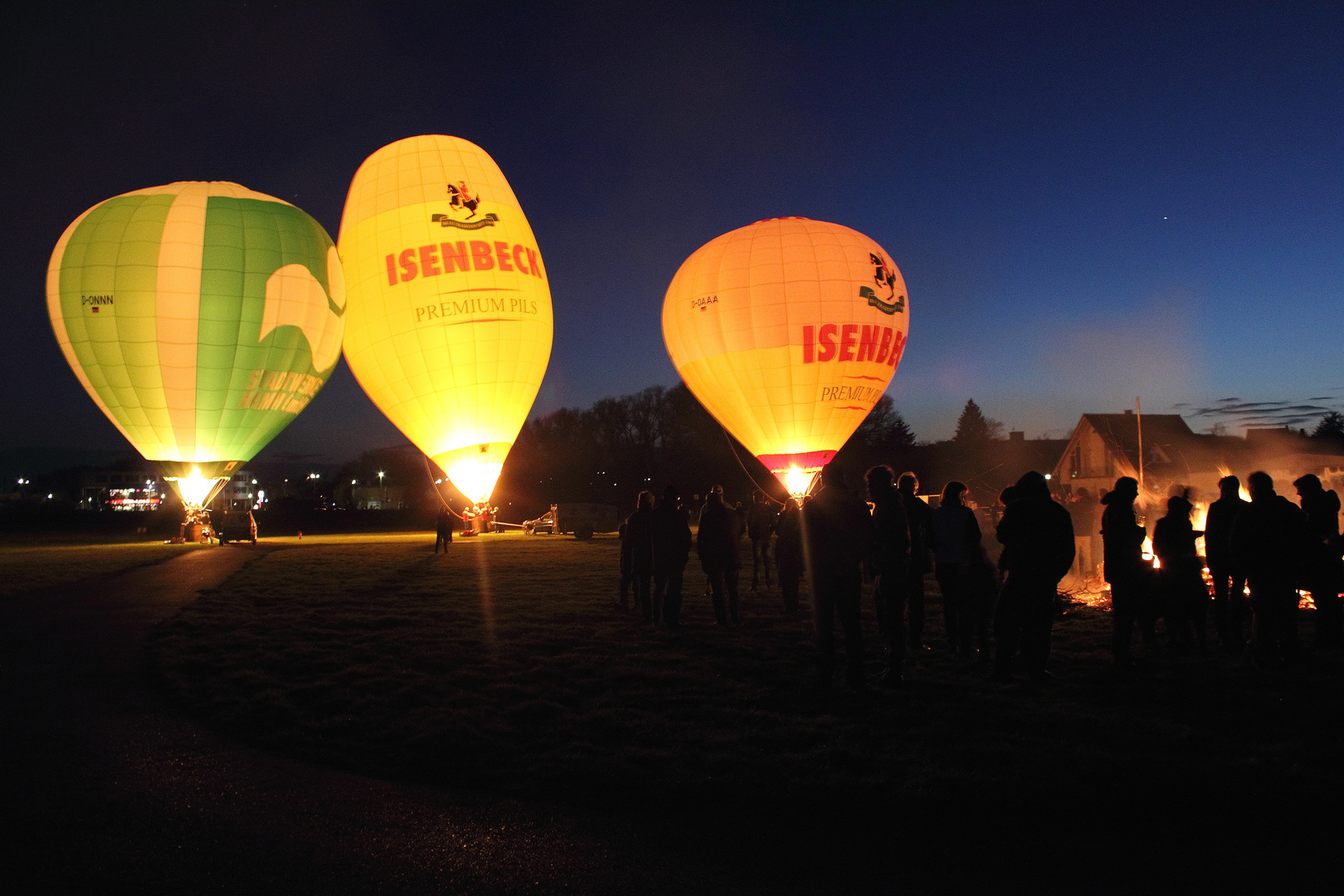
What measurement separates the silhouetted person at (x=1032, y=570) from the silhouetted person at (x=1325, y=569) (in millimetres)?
2735

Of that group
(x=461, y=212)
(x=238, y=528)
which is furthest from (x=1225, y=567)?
(x=238, y=528)

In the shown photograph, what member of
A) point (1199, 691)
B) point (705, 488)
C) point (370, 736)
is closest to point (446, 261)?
point (370, 736)

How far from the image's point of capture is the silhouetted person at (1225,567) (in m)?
7.09

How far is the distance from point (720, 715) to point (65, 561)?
17907 mm

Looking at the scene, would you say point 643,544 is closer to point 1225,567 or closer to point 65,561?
point 1225,567

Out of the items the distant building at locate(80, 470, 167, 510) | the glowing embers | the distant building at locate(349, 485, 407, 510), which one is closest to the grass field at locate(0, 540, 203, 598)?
the glowing embers

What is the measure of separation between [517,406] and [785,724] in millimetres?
17172

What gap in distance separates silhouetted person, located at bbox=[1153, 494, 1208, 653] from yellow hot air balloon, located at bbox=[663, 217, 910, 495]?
11625 mm

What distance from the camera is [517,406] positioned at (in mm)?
21234

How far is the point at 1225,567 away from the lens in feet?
23.2

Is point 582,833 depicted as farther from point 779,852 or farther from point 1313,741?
point 1313,741

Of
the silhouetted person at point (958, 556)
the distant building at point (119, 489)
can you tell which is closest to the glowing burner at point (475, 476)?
the silhouetted person at point (958, 556)

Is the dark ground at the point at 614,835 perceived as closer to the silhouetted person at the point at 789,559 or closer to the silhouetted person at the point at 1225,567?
the silhouetted person at the point at 1225,567

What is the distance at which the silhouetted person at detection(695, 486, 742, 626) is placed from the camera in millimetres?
8609
